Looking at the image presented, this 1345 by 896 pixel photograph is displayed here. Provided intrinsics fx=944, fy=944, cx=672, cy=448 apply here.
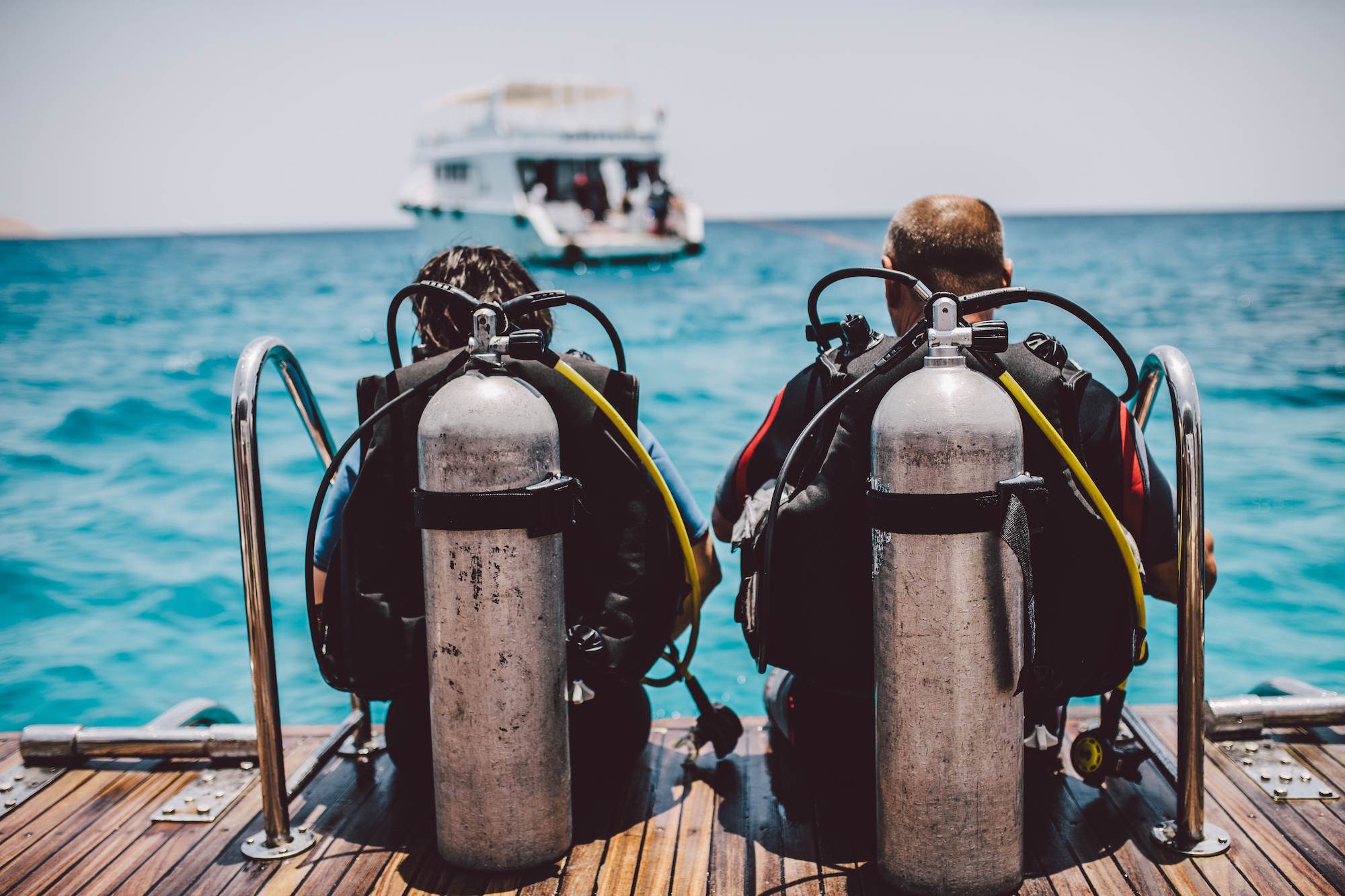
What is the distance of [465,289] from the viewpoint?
1.88 meters

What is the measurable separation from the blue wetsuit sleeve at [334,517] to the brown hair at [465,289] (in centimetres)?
28

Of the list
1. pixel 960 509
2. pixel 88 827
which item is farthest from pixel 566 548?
pixel 88 827

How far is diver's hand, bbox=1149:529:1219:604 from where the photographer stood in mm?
1684

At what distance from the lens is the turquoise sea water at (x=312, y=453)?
5.26 m

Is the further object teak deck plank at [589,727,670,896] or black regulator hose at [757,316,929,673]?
teak deck plank at [589,727,670,896]

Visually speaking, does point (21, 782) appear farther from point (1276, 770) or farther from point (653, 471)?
point (1276, 770)

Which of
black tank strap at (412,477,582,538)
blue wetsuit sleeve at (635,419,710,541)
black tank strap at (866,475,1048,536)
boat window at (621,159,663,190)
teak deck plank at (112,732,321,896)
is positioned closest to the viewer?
black tank strap at (866,475,1048,536)

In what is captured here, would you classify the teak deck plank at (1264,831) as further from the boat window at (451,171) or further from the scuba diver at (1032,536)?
the boat window at (451,171)

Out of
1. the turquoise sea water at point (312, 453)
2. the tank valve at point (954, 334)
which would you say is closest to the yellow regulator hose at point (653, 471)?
the tank valve at point (954, 334)

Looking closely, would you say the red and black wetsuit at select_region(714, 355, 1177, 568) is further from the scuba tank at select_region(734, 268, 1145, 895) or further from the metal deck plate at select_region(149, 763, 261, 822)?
the metal deck plate at select_region(149, 763, 261, 822)

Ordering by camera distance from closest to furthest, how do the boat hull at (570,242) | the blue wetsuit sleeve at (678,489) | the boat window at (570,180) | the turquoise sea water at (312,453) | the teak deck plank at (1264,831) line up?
the teak deck plank at (1264,831) < the blue wetsuit sleeve at (678,489) < the turquoise sea water at (312,453) < the boat hull at (570,242) < the boat window at (570,180)

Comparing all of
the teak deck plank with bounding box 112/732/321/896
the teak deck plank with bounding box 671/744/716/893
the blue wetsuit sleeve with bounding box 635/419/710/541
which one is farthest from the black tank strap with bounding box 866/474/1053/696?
the teak deck plank with bounding box 112/732/321/896

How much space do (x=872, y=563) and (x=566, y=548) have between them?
56 centimetres

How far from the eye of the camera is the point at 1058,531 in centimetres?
155
